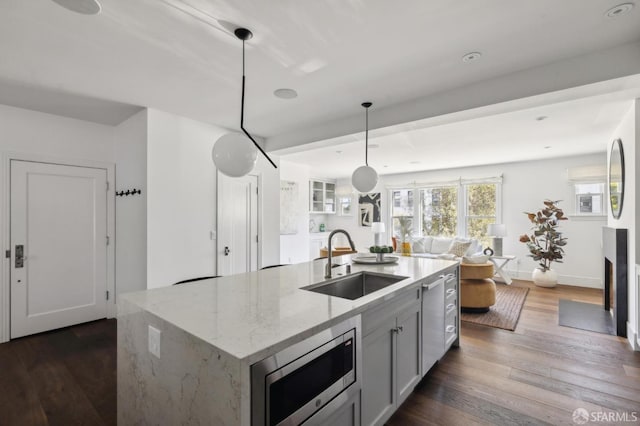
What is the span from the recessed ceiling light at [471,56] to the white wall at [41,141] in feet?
13.8

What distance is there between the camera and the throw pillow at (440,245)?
7.18 m

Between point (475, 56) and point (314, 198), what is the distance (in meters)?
6.59

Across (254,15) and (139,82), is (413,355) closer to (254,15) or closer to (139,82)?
(254,15)

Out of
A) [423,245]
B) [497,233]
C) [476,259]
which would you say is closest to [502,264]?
[497,233]

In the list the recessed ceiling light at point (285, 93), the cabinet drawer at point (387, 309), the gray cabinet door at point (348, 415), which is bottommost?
the gray cabinet door at point (348, 415)

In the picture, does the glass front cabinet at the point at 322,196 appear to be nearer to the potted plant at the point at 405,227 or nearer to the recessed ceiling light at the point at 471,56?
the potted plant at the point at 405,227

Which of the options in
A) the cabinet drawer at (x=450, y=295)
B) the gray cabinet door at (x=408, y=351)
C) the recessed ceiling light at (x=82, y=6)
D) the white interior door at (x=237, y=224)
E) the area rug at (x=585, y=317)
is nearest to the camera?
the recessed ceiling light at (x=82, y=6)

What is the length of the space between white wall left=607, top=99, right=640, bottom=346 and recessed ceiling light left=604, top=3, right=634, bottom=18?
1.60 meters

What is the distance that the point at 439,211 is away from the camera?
7.73m

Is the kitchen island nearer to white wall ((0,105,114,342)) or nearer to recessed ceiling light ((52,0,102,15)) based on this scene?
recessed ceiling light ((52,0,102,15))

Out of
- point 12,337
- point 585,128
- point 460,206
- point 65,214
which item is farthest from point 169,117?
point 460,206

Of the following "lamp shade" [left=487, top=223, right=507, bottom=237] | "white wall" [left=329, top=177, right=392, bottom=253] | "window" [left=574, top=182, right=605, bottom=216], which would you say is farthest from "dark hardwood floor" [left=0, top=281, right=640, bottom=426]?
"white wall" [left=329, top=177, right=392, bottom=253]

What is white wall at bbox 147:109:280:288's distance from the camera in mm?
3445

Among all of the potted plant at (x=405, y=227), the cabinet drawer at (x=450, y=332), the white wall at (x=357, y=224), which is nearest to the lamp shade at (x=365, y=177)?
the cabinet drawer at (x=450, y=332)
